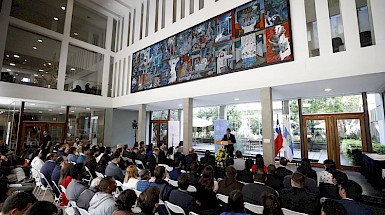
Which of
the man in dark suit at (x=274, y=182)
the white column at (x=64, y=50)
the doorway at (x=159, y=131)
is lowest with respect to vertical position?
the man in dark suit at (x=274, y=182)

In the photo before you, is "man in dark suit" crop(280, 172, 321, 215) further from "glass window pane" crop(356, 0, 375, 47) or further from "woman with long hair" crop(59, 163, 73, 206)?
"glass window pane" crop(356, 0, 375, 47)

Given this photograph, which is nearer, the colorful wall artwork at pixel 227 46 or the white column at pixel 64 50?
the colorful wall artwork at pixel 227 46

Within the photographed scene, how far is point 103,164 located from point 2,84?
731 cm

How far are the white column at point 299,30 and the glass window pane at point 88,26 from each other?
11.6 metres

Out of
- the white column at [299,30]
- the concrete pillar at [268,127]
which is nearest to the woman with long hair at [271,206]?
the concrete pillar at [268,127]

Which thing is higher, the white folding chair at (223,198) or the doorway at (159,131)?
the doorway at (159,131)

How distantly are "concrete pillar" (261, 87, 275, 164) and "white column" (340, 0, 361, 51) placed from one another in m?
2.27

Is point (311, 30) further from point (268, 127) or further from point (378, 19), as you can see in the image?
point (268, 127)

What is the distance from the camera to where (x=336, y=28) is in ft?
19.2

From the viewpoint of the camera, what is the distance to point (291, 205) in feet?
9.01

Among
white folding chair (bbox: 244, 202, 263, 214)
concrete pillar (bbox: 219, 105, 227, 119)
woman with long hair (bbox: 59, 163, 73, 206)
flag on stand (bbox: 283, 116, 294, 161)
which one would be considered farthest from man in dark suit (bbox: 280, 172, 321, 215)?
concrete pillar (bbox: 219, 105, 227, 119)

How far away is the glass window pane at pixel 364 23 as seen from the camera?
193 inches

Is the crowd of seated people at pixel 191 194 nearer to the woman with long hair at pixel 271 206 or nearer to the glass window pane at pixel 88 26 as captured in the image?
the woman with long hair at pixel 271 206

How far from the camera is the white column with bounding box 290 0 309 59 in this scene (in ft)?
18.1
